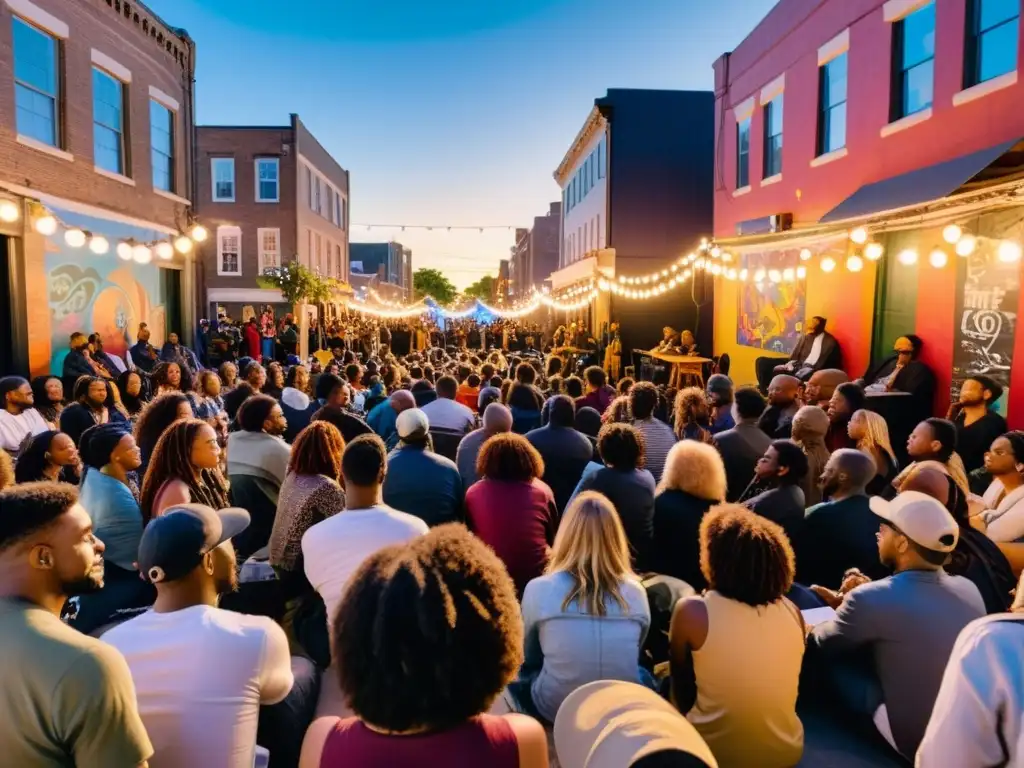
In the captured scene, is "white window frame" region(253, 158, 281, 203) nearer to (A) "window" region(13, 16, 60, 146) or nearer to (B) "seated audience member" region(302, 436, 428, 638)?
(A) "window" region(13, 16, 60, 146)

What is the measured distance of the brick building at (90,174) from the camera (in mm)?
10633

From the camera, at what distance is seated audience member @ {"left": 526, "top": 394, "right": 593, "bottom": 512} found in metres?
6.23

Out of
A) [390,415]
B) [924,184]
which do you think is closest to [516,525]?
[390,415]

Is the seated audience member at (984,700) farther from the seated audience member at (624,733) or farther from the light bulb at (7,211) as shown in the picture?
the light bulb at (7,211)

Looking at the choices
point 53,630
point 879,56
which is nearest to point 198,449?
point 53,630

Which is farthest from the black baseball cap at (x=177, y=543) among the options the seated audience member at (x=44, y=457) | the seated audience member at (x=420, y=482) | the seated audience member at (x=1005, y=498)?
the seated audience member at (x=1005, y=498)

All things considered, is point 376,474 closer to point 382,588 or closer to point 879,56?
point 382,588

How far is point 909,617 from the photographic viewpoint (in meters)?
2.84

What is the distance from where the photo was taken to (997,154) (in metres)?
7.54

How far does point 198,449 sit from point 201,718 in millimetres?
2530

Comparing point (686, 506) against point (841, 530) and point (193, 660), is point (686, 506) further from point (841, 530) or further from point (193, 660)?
point (193, 660)

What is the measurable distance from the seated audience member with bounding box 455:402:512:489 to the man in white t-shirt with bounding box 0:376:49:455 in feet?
12.1

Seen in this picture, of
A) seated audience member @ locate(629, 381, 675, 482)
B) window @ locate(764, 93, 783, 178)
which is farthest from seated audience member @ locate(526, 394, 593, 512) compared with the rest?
window @ locate(764, 93, 783, 178)

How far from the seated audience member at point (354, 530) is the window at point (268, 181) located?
27.5 m
